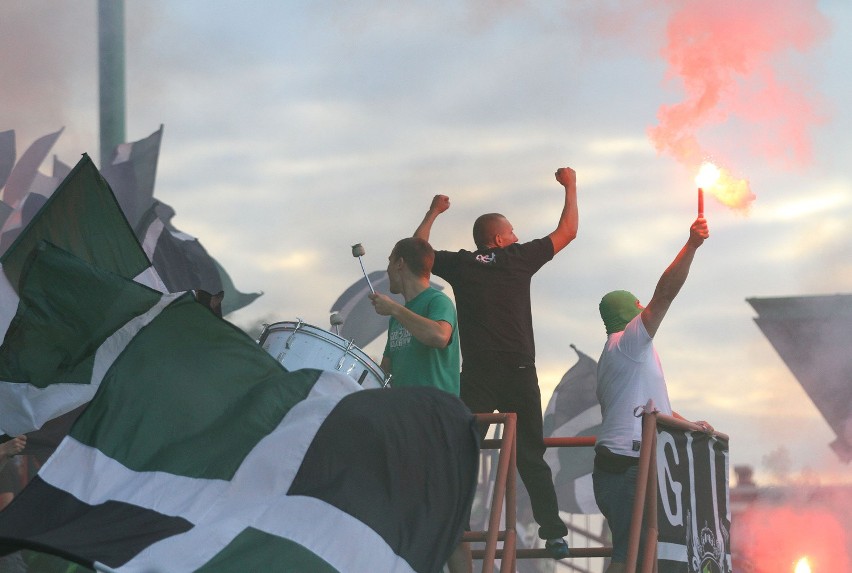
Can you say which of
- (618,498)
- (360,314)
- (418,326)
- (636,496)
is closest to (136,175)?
(360,314)

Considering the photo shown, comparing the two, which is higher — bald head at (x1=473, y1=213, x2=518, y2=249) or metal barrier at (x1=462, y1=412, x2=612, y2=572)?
bald head at (x1=473, y1=213, x2=518, y2=249)

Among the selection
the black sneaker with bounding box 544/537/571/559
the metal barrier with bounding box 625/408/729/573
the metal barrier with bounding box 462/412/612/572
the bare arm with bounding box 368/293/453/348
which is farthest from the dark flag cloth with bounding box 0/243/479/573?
the black sneaker with bounding box 544/537/571/559

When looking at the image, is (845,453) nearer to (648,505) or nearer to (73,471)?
(648,505)

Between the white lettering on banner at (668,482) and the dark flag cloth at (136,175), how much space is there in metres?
10.4

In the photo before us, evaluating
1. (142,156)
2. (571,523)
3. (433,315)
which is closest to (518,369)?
(433,315)

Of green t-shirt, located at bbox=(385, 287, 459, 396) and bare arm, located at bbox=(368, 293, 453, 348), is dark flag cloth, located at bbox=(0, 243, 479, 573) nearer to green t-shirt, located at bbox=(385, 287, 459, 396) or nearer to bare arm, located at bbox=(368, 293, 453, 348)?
bare arm, located at bbox=(368, 293, 453, 348)

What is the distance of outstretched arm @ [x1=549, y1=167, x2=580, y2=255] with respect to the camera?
21.3ft

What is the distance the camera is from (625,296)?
598 centimetres

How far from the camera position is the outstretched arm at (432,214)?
674 cm

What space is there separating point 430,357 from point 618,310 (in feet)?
2.79

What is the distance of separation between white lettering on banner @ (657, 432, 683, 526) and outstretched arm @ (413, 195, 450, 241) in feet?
6.46

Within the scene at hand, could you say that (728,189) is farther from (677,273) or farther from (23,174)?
(23,174)

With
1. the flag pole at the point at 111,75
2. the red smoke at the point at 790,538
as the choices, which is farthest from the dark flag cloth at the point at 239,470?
the red smoke at the point at 790,538

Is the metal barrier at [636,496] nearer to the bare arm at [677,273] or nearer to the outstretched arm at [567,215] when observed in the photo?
the bare arm at [677,273]
